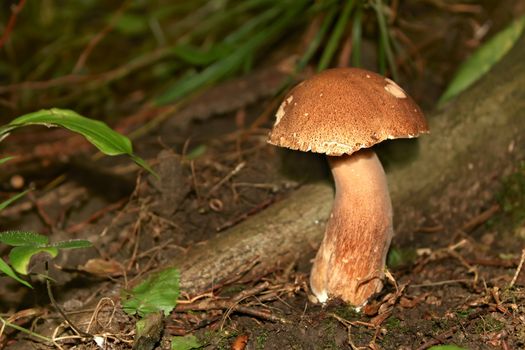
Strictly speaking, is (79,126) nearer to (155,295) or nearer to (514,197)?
(155,295)

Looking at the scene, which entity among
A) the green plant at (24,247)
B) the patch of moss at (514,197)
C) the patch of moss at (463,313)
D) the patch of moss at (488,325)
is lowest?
the patch of moss at (463,313)

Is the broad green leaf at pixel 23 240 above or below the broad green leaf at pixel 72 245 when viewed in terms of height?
above

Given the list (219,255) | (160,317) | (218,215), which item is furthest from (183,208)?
(160,317)

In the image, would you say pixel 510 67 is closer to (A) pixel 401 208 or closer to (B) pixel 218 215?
(A) pixel 401 208

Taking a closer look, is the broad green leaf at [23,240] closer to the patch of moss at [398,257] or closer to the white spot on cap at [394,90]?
the white spot on cap at [394,90]

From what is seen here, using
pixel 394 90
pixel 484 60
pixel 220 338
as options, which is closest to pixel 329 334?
pixel 220 338

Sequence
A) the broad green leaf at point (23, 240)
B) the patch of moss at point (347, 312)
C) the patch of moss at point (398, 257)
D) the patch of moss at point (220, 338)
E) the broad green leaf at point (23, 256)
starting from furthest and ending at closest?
the patch of moss at point (398, 257), the patch of moss at point (347, 312), the patch of moss at point (220, 338), the broad green leaf at point (23, 240), the broad green leaf at point (23, 256)

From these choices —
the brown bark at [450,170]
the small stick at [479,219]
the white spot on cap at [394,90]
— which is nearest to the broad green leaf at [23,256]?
the brown bark at [450,170]

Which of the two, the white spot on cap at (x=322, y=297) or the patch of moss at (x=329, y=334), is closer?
the patch of moss at (x=329, y=334)
